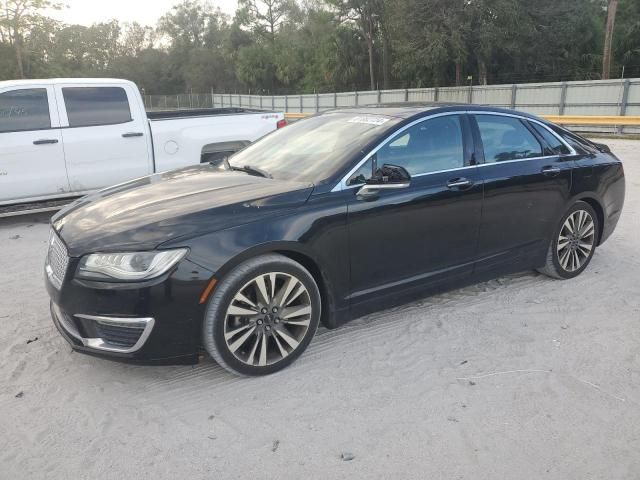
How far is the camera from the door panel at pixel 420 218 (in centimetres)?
362

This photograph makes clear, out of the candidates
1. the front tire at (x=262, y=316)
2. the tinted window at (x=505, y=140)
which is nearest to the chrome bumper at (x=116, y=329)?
the front tire at (x=262, y=316)

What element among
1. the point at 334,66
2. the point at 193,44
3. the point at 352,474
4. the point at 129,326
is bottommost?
the point at 352,474

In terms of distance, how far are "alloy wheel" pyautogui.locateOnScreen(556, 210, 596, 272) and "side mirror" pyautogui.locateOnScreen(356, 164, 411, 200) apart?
203cm

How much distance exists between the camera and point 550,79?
1563 inches

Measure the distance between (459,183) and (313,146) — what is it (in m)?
1.12

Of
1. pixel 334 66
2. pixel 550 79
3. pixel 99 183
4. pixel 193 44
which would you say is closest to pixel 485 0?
pixel 550 79

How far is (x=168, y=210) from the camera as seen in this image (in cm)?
326

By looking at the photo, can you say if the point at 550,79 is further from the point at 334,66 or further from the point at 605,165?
the point at 605,165

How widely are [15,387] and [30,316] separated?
1096 millimetres

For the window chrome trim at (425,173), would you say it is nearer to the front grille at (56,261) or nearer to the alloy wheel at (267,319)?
the alloy wheel at (267,319)

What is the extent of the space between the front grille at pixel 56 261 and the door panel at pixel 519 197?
9.65 feet

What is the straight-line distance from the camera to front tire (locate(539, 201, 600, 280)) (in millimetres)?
4789

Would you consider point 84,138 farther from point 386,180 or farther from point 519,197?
point 519,197

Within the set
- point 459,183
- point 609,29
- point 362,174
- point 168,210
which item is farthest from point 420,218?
point 609,29
